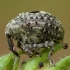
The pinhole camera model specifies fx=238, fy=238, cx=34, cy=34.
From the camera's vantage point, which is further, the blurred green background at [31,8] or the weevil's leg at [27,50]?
the blurred green background at [31,8]

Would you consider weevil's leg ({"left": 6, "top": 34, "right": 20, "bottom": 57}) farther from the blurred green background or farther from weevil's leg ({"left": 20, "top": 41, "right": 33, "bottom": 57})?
the blurred green background

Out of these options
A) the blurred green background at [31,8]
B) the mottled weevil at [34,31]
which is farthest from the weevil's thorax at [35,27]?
the blurred green background at [31,8]

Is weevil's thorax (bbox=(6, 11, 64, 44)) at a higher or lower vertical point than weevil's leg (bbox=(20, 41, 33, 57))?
higher

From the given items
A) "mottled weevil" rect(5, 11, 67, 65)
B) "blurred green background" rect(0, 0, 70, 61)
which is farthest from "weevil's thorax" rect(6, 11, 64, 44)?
"blurred green background" rect(0, 0, 70, 61)

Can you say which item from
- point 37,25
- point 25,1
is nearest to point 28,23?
point 37,25

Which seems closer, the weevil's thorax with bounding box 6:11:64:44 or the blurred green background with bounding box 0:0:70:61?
the weevil's thorax with bounding box 6:11:64:44

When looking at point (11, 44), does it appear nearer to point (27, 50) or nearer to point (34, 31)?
point (27, 50)

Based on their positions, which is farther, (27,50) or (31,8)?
(31,8)

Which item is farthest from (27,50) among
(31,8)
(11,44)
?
(31,8)

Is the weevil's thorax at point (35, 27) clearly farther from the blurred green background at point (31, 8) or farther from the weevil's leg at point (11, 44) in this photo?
the blurred green background at point (31, 8)
